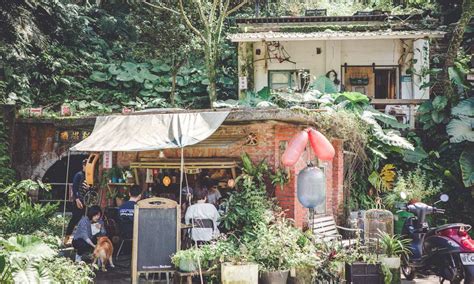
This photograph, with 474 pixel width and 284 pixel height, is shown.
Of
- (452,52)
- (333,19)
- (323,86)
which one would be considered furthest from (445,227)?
(333,19)

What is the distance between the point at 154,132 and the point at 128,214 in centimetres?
174

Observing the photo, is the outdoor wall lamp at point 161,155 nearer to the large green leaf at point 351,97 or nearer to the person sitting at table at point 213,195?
the person sitting at table at point 213,195

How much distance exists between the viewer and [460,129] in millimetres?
13945

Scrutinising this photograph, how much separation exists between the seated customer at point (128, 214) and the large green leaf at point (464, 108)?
8929mm

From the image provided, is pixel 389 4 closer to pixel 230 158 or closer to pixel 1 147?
pixel 230 158

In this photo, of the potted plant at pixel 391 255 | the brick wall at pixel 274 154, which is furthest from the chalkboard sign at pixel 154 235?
the potted plant at pixel 391 255

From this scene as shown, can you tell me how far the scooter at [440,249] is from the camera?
320 inches

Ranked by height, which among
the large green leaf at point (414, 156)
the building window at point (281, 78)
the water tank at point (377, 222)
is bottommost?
the water tank at point (377, 222)

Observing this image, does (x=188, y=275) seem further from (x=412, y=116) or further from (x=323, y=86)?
(x=412, y=116)

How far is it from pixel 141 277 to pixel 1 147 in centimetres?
655

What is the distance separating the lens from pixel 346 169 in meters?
13.2

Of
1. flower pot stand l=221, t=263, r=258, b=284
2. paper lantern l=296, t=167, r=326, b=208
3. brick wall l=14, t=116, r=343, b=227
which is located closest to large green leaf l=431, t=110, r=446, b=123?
brick wall l=14, t=116, r=343, b=227

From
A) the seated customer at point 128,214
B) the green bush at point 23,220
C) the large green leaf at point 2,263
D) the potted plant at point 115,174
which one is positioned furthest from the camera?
the potted plant at point 115,174

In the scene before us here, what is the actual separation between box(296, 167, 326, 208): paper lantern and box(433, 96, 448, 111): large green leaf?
7719mm
